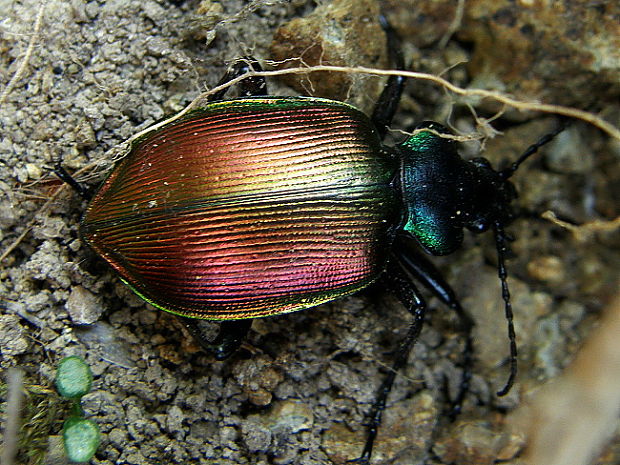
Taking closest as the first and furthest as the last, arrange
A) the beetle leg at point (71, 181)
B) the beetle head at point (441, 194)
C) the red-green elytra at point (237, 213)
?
the red-green elytra at point (237, 213), the beetle leg at point (71, 181), the beetle head at point (441, 194)

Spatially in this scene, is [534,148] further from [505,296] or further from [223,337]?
[223,337]

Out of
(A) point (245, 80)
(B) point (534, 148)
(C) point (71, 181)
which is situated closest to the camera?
(C) point (71, 181)

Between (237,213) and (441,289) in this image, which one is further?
(441,289)

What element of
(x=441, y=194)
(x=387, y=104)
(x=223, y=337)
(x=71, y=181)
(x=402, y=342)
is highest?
(x=387, y=104)

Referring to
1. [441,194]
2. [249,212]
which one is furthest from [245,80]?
[441,194]

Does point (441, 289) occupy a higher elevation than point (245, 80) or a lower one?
lower

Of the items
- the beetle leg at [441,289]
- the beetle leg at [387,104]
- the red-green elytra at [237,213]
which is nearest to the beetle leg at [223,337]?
the red-green elytra at [237,213]

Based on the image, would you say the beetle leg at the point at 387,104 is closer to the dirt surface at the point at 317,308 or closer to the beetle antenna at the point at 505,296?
the dirt surface at the point at 317,308
